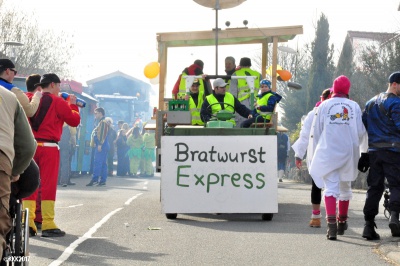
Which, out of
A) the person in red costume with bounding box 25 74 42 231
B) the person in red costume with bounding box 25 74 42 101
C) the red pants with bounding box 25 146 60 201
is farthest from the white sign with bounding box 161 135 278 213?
the red pants with bounding box 25 146 60 201

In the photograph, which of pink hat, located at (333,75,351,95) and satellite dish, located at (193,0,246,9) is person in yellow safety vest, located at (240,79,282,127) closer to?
satellite dish, located at (193,0,246,9)

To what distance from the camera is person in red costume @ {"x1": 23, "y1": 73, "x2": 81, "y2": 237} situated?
1282 cm

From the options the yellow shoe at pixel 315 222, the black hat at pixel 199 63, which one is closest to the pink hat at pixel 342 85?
the yellow shoe at pixel 315 222

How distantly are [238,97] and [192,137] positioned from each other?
128 inches

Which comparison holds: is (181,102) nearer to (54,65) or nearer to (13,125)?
(13,125)

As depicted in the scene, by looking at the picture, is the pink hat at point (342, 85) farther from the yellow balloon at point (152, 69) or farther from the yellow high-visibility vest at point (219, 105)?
the yellow balloon at point (152, 69)

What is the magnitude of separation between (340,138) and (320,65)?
54456 millimetres

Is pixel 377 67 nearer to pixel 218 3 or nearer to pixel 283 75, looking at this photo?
pixel 283 75

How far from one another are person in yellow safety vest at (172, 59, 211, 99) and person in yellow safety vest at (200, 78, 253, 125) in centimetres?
162

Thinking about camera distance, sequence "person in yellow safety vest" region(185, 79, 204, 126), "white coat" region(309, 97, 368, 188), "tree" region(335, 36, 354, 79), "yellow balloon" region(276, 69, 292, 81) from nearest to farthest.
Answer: "white coat" region(309, 97, 368, 188), "person in yellow safety vest" region(185, 79, 204, 126), "yellow balloon" region(276, 69, 292, 81), "tree" region(335, 36, 354, 79)

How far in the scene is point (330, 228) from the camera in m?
12.6

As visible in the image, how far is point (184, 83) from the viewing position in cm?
1872

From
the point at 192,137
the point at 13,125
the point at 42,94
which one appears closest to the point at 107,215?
the point at 192,137

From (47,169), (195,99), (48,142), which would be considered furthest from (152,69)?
(47,169)
